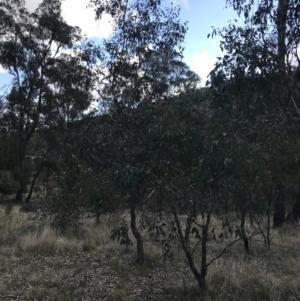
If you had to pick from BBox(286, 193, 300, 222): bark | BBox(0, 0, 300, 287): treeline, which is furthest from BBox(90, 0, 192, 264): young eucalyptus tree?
BBox(286, 193, 300, 222): bark

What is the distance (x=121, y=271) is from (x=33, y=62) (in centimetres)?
2263

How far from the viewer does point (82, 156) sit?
618 centimetres

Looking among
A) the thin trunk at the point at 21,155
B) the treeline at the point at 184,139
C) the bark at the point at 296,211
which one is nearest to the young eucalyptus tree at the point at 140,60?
the treeline at the point at 184,139

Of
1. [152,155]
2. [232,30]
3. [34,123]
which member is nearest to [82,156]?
[152,155]

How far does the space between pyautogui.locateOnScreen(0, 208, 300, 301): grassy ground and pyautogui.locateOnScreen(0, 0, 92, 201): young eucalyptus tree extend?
58.8 feet

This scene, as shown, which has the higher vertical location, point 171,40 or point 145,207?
point 171,40

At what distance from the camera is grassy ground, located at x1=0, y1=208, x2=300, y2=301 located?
19.5ft

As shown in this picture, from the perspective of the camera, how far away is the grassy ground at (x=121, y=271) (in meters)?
5.95

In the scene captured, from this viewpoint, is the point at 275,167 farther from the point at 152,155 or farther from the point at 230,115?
the point at 152,155

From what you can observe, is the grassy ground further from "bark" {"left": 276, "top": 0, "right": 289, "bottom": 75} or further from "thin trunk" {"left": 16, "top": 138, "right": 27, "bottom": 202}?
"thin trunk" {"left": 16, "top": 138, "right": 27, "bottom": 202}

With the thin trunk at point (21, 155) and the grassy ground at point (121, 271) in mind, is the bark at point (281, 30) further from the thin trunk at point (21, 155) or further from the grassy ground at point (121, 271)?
the thin trunk at point (21, 155)

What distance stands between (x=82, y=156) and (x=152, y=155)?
1623mm

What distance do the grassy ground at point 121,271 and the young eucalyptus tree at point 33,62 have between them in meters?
17.9

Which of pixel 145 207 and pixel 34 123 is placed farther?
pixel 34 123
